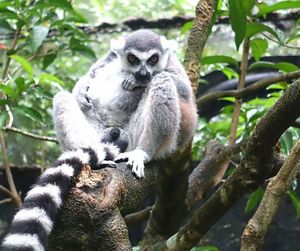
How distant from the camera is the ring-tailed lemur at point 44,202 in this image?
2.18 metres

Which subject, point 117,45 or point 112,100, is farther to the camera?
point 117,45

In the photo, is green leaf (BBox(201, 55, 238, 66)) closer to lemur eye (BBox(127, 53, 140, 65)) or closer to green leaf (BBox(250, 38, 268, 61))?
green leaf (BBox(250, 38, 268, 61))

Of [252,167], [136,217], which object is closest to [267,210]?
[252,167]

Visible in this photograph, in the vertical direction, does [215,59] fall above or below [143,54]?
below

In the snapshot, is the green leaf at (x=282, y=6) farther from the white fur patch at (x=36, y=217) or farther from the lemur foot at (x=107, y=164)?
the white fur patch at (x=36, y=217)

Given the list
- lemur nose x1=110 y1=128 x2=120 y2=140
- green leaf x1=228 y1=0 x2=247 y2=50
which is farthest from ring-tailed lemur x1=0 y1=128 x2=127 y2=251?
green leaf x1=228 y1=0 x2=247 y2=50

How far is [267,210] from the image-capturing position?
7.83ft

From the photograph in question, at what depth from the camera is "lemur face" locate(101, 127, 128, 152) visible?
379cm

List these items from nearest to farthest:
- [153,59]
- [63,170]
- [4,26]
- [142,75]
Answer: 1. [63,170]
2. [142,75]
3. [153,59]
4. [4,26]

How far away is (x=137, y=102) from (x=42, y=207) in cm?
174

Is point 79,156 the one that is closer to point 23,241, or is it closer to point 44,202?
point 44,202

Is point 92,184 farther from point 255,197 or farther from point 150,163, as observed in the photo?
point 255,197

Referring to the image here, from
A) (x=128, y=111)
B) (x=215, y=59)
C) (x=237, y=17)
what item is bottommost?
(x=128, y=111)

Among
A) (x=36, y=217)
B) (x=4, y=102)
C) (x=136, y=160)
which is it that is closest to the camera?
(x=36, y=217)
